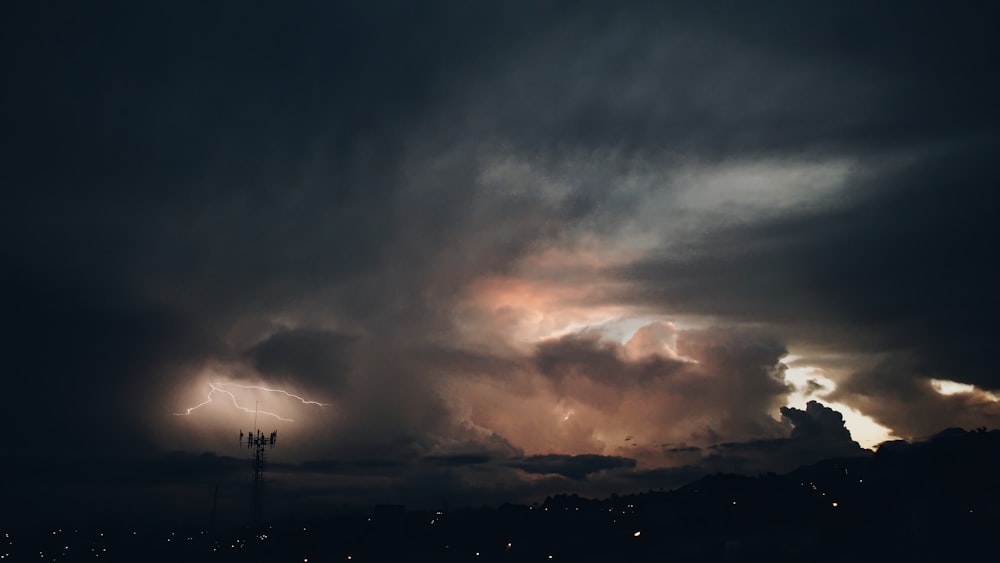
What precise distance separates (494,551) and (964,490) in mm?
89304

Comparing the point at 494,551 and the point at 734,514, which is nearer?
the point at 494,551

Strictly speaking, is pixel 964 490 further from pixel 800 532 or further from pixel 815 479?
pixel 815 479

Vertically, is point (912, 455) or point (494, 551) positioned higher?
point (912, 455)

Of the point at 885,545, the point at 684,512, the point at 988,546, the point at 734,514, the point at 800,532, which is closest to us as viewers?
the point at 988,546

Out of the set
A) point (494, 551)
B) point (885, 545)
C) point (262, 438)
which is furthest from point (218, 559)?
point (885, 545)

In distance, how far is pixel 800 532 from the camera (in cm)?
12162

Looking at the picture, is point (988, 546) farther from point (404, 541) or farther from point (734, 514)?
point (404, 541)

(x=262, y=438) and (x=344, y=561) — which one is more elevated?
(x=262, y=438)

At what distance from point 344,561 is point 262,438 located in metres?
31.7

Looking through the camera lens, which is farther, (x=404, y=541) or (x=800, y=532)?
(x=404, y=541)

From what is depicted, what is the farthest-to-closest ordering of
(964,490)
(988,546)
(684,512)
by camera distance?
(684,512) → (964,490) → (988,546)

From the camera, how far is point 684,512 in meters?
183

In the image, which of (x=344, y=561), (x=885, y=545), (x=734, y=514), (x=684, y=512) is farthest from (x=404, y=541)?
(x=885, y=545)

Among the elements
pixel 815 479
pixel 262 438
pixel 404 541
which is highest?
pixel 262 438
